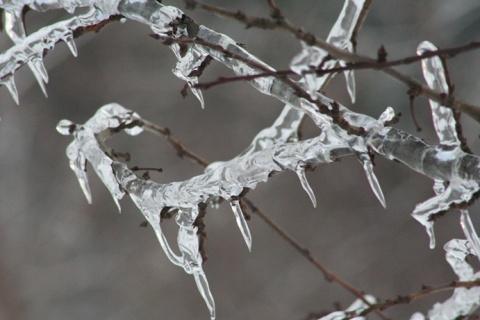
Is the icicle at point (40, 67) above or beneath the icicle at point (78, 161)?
above

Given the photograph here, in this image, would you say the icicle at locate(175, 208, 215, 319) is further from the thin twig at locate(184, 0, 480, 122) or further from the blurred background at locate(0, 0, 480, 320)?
the blurred background at locate(0, 0, 480, 320)

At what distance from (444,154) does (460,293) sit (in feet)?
0.57

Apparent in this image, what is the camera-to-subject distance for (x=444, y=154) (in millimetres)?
606

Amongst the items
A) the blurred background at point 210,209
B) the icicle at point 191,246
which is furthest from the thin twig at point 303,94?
the blurred background at point 210,209

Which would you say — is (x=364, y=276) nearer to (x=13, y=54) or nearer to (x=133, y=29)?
(x=133, y=29)

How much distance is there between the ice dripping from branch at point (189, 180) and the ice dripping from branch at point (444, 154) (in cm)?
10

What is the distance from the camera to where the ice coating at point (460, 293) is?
663mm

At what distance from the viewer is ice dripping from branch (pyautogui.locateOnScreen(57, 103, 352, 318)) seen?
0.72 metres

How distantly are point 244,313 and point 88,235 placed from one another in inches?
54.8

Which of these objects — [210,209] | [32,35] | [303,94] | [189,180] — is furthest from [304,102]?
[210,209]

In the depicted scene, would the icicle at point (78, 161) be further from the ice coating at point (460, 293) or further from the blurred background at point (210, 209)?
the blurred background at point (210, 209)

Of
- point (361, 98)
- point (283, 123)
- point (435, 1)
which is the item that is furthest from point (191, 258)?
point (435, 1)

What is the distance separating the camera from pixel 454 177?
1.97ft

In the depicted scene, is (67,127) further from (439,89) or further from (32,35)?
(439,89)
